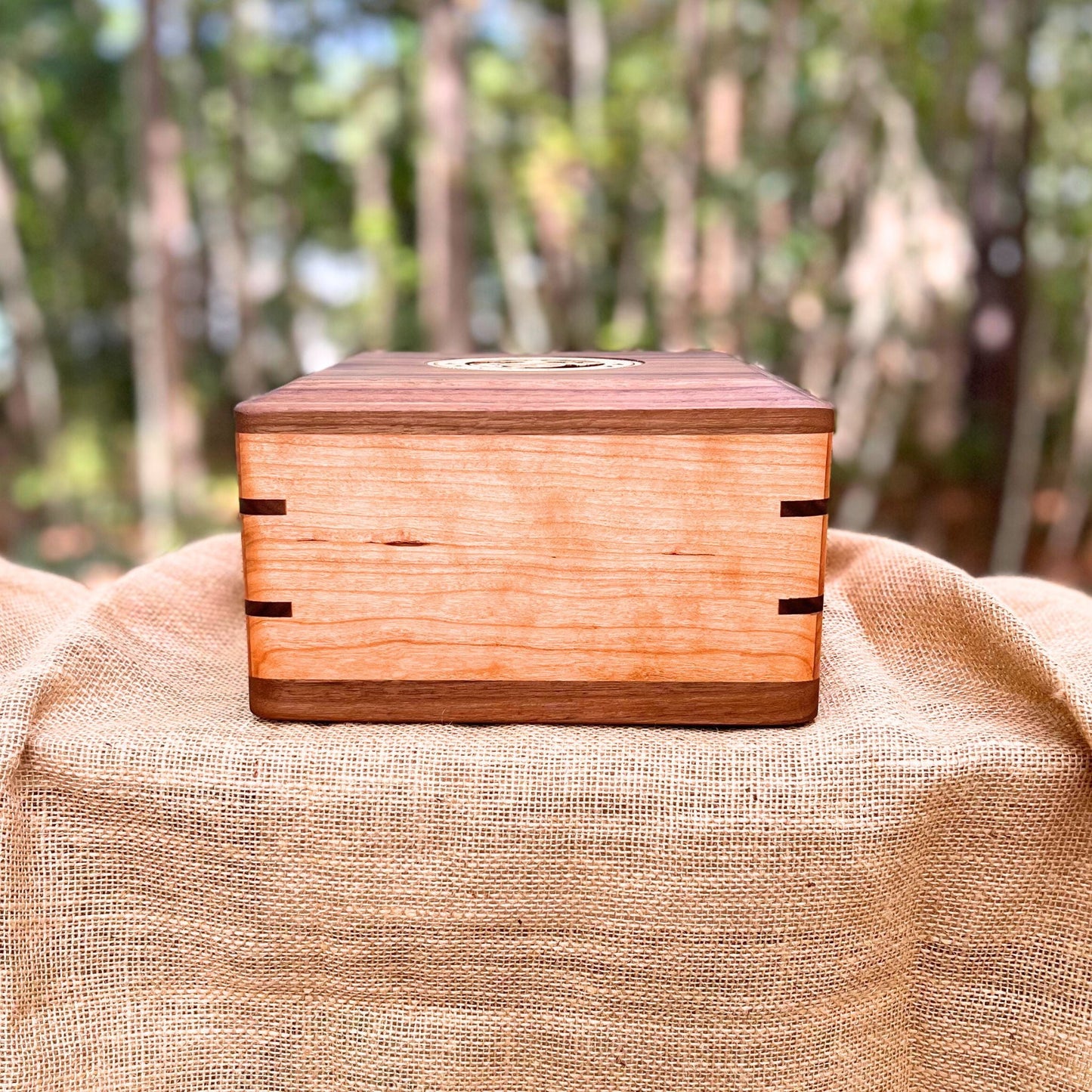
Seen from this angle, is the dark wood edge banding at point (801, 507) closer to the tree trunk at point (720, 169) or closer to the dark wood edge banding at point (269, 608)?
the dark wood edge banding at point (269, 608)

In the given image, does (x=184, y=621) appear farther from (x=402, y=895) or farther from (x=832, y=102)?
(x=832, y=102)

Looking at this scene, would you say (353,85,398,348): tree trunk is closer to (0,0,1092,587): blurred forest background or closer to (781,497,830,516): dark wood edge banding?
(0,0,1092,587): blurred forest background

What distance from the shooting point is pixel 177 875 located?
2.45 feet

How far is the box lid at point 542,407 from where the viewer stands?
718mm

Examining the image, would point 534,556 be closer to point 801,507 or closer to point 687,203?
point 801,507

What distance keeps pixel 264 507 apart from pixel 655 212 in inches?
274

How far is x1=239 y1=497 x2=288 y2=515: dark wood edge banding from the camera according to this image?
2.44 feet

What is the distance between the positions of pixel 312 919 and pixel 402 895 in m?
0.06

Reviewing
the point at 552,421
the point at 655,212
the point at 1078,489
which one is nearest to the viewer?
the point at 552,421

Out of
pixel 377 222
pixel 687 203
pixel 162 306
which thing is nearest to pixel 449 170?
pixel 162 306

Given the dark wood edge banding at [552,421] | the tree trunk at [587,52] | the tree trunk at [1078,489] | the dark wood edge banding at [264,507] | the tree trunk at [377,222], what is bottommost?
the tree trunk at [1078,489]

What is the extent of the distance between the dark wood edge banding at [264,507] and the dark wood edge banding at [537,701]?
125 millimetres

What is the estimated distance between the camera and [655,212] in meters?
7.27

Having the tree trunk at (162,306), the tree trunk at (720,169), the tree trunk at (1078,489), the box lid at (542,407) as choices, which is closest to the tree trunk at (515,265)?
the tree trunk at (720,169)
